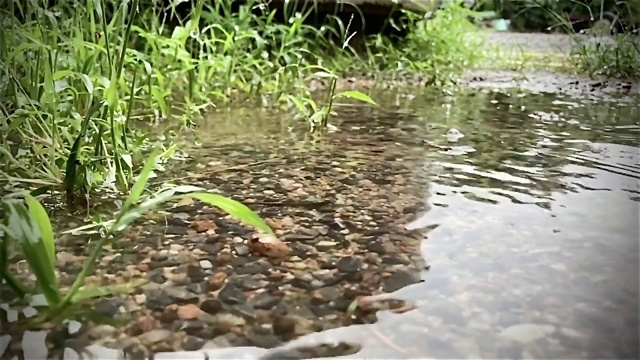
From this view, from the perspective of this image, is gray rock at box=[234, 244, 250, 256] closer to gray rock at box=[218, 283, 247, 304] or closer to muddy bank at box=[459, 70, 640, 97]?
gray rock at box=[218, 283, 247, 304]

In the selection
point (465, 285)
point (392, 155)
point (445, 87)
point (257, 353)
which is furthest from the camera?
point (445, 87)

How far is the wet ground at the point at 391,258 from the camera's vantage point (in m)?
0.53

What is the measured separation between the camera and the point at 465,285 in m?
0.62

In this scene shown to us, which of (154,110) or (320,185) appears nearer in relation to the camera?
(320,185)

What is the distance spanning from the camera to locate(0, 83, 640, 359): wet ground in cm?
53

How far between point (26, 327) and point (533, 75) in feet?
6.77

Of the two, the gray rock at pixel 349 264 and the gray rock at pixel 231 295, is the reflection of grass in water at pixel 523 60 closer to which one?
the gray rock at pixel 349 264

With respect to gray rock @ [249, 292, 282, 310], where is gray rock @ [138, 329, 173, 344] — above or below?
below

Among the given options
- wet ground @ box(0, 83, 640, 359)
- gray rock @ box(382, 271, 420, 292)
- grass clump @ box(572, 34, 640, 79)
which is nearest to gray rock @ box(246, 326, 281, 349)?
wet ground @ box(0, 83, 640, 359)

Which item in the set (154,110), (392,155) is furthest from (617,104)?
(154,110)

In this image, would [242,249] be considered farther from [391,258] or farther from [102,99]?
[102,99]

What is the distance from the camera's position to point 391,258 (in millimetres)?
694

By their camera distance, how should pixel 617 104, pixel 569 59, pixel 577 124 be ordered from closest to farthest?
pixel 577 124, pixel 617 104, pixel 569 59

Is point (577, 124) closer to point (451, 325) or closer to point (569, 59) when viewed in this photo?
point (451, 325)
